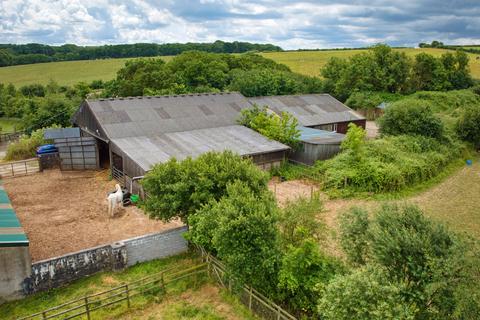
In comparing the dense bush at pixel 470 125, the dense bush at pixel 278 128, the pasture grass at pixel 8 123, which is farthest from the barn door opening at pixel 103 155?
the dense bush at pixel 470 125

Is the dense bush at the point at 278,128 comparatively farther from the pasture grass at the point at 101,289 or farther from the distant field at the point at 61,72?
the distant field at the point at 61,72

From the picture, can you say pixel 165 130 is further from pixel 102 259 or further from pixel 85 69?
pixel 85 69

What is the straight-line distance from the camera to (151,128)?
98.9ft

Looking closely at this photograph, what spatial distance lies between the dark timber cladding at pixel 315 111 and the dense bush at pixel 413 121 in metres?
6.96

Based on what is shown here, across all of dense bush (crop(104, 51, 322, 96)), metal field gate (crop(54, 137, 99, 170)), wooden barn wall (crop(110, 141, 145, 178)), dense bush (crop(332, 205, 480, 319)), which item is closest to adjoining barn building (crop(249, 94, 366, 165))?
dense bush (crop(104, 51, 322, 96))

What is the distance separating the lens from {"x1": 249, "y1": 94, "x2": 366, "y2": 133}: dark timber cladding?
3864cm

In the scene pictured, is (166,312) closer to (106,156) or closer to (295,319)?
(295,319)

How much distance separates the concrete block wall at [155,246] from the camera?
16828 millimetres

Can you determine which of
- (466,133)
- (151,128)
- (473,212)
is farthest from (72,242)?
(466,133)

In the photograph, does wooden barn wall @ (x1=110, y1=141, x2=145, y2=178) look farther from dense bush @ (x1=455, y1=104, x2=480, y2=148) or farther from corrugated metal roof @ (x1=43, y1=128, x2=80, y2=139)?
dense bush @ (x1=455, y1=104, x2=480, y2=148)

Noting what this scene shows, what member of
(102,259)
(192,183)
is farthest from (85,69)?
(192,183)

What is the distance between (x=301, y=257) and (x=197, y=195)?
567 cm

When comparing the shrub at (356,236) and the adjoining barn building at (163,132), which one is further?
the adjoining barn building at (163,132)

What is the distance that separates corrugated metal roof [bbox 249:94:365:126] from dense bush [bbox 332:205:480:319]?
87.7 ft
